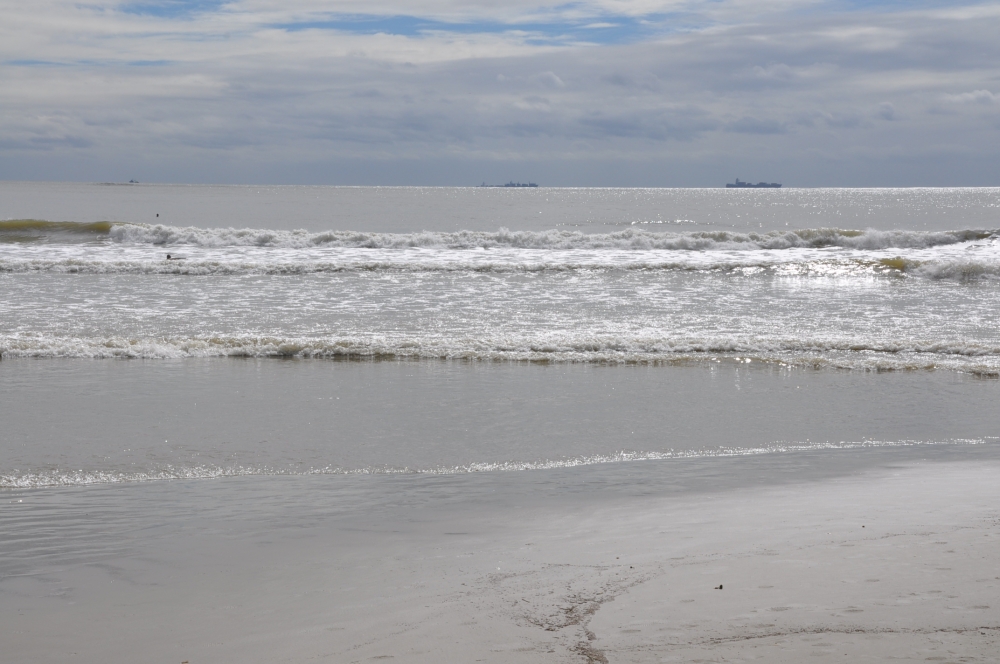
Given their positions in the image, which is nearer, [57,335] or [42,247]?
[57,335]

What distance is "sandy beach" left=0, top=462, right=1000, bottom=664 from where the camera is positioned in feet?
11.6

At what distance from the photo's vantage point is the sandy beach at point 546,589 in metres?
3.55

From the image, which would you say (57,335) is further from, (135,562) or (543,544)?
(543,544)

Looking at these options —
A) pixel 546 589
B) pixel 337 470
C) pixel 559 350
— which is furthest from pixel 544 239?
pixel 546 589

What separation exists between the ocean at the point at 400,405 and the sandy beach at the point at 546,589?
48 millimetres

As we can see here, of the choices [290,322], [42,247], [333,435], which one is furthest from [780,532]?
[42,247]

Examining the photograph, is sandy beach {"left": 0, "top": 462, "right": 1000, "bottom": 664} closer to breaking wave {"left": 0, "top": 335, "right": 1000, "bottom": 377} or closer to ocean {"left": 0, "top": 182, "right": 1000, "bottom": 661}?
ocean {"left": 0, "top": 182, "right": 1000, "bottom": 661}

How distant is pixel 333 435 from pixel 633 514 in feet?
11.1

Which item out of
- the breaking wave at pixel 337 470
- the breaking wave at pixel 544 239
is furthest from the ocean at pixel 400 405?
the breaking wave at pixel 544 239

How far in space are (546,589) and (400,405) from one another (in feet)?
17.3

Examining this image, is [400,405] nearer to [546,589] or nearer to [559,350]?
[559,350]

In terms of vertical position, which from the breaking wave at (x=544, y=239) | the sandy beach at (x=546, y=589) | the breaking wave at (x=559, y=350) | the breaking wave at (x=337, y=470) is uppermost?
the breaking wave at (x=544, y=239)

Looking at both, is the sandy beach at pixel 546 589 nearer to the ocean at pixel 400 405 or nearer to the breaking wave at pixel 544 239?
the ocean at pixel 400 405

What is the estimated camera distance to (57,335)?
1311 centimetres
